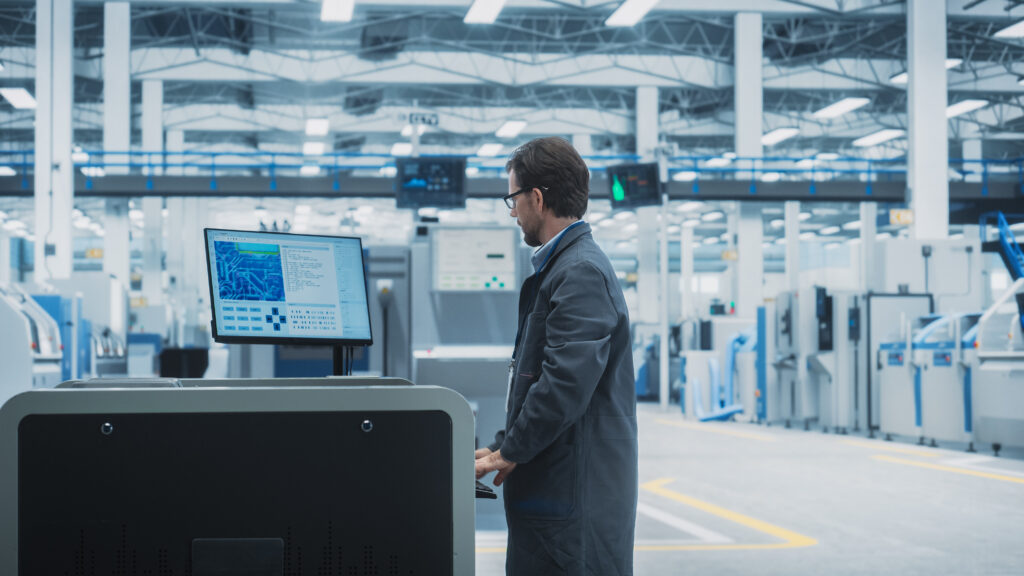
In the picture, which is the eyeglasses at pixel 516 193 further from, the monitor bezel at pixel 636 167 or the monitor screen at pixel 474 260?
the monitor bezel at pixel 636 167

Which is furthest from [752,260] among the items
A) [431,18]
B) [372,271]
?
[372,271]

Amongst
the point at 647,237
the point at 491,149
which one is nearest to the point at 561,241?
the point at 647,237

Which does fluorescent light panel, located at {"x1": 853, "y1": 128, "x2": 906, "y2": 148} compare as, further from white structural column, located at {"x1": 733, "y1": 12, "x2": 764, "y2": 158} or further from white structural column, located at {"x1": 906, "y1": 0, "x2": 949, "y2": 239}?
white structural column, located at {"x1": 906, "y1": 0, "x2": 949, "y2": 239}

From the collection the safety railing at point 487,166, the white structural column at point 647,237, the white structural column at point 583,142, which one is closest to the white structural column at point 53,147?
the safety railing at point 487,166

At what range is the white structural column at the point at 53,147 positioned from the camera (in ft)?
40.0

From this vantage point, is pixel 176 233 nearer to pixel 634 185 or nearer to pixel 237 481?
pixel 634 185

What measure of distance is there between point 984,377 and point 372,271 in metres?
7.32

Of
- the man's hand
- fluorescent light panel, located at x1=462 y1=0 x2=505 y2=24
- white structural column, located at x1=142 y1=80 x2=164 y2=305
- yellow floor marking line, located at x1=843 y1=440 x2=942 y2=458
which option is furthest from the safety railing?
the man's hand

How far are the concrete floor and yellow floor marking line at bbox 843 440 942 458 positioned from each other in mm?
21

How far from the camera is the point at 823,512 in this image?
655 centimetres

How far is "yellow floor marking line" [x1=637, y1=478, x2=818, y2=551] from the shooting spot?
5414mm

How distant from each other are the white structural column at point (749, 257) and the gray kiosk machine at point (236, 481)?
16.9 meters

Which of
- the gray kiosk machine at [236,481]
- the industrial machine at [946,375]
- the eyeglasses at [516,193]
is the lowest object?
the industrial machine at [946,375]

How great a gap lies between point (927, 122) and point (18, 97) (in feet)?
55.0
